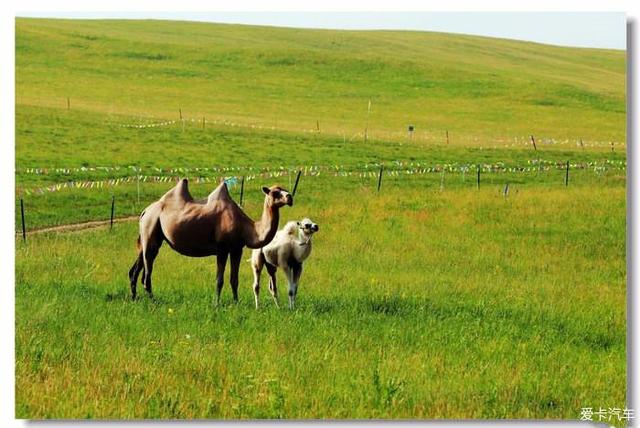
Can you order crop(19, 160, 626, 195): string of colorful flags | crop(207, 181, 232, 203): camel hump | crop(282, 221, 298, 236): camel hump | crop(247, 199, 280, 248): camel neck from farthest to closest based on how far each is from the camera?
1. crop(19, 160, 626, 195): string of colorful flags
2. crop(282, 221, 298, 236): camel hump
3. crop(207, 181, 232, 203): camel hump
4. crop(247, 199, 280, 248): camel neck

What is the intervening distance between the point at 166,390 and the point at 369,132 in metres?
19.8

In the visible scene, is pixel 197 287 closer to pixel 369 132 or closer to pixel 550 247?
pixel 550 247

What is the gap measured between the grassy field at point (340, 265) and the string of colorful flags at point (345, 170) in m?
0.10

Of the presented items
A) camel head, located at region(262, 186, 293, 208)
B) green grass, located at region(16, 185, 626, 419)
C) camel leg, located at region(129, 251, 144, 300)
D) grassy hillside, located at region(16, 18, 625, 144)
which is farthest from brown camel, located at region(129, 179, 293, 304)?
grassy hillside, located at region(16, 18, 625, 144)

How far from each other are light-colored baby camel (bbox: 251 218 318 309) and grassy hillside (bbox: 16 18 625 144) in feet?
39.0

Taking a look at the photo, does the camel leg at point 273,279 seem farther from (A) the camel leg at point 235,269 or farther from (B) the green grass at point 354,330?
(A) the camel leg at point 235,269

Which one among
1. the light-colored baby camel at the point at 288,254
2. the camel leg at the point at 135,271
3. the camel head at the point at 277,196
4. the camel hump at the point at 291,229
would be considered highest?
the camel head at the point at 277,196

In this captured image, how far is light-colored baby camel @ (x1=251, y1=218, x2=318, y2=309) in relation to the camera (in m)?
12.6

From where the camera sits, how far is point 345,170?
22.6m

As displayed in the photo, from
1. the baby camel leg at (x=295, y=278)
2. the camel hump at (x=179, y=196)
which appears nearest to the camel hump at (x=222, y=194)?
the camel hump at (x=179, y=196)

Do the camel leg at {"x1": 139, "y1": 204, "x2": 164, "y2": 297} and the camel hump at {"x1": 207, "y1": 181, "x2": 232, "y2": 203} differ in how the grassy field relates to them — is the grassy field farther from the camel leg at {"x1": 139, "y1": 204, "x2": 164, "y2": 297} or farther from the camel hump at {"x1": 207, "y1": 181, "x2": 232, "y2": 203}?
the camel hump at {"x1": 207, "y1": 181, "x2": 232, "y2": 203}

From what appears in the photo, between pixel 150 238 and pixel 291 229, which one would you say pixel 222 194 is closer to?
pixel 291 229

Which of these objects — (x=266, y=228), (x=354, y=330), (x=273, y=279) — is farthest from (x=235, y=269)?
(x=354, y=330)

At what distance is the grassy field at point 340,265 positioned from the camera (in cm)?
1077
